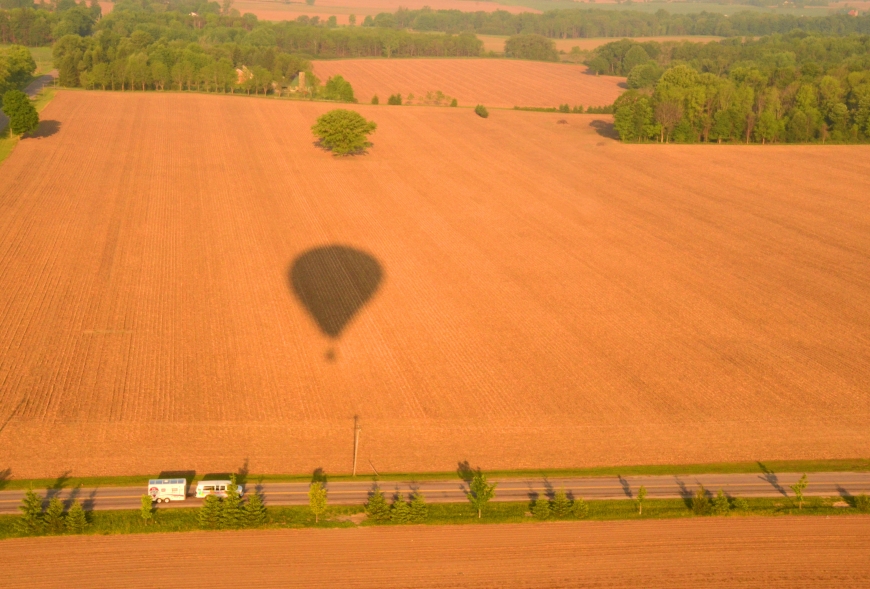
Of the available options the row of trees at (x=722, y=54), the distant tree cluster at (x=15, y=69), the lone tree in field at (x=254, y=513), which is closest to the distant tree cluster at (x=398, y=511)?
the lone tree in field at (x=254, y=513)

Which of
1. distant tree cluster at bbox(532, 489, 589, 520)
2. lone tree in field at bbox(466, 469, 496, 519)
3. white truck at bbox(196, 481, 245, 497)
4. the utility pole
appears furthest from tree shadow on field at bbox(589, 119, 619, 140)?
white truck at bbox(196, 481, 245, 497)

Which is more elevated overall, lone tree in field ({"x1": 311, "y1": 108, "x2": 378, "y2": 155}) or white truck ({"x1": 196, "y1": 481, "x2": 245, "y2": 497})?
lone tree in field ({"x1": 311, "y1": 108, "x2": 378, "y2": 155})

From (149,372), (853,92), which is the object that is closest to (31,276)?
(149,372)

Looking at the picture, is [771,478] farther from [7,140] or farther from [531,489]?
[7,140]

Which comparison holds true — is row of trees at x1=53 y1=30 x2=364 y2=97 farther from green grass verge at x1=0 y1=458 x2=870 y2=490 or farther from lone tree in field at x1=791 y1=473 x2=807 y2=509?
lone tree in field at x1=791 y1=473 x2=807 y2=509

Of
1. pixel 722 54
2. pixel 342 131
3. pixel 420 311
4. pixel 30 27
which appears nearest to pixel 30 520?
pixel 420 311

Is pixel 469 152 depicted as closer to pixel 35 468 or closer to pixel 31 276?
pixel 31 276

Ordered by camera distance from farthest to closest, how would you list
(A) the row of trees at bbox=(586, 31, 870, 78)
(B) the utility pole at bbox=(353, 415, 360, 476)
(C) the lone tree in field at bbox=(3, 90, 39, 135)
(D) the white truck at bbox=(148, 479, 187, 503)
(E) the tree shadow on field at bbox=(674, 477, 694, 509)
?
(A) the row of trees at bbox=(586, 31, 870, 78) < (C) the lone tree in field at bbox=(3, 90, 39, 135) < (B) the utility pole at bbox=(353, 415, 360, 476) < (E) the tree shadow on field at bbox=(674, 477, 694, 509) < (D) the white truck at bbox=(148, 479, 187, 503)
